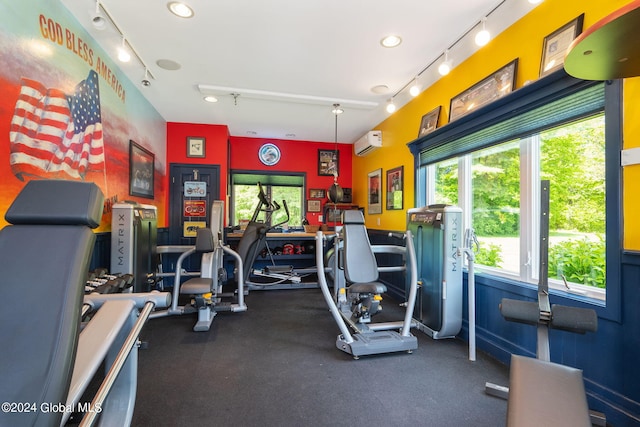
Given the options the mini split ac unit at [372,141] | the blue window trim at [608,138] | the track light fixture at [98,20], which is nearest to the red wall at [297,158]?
the mini split ac unit at [372,141]

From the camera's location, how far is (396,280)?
4676mm

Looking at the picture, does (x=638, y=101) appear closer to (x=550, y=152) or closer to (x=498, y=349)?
(x=550, y=152)

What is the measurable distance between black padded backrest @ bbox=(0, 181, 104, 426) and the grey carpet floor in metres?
1.24

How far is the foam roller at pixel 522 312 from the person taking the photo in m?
1.58

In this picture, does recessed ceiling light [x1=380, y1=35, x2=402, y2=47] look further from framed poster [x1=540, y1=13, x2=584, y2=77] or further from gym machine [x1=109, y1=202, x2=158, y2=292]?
gym machine [x1=109, y1=202, x2=158, y2=292]

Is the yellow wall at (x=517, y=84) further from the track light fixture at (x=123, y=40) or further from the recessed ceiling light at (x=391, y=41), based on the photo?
the track light fixture at (x=123, y=40)

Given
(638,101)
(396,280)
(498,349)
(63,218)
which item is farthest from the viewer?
(396,280)

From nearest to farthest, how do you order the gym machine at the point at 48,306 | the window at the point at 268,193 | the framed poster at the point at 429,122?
the gym machine at the point at 48,306 < the framed poster at the point at 429,122 < the window at the point at 268,193

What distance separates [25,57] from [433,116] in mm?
3848

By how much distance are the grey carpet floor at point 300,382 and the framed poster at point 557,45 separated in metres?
2.43

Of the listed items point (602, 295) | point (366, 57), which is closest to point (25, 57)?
point (366, 57)

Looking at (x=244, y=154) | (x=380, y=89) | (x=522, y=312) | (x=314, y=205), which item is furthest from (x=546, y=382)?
(x=244, y=154)

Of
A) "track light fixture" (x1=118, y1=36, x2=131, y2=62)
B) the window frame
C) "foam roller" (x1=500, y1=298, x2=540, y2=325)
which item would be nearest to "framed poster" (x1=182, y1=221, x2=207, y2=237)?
the window frame

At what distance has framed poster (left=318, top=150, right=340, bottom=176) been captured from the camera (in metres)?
6.71
